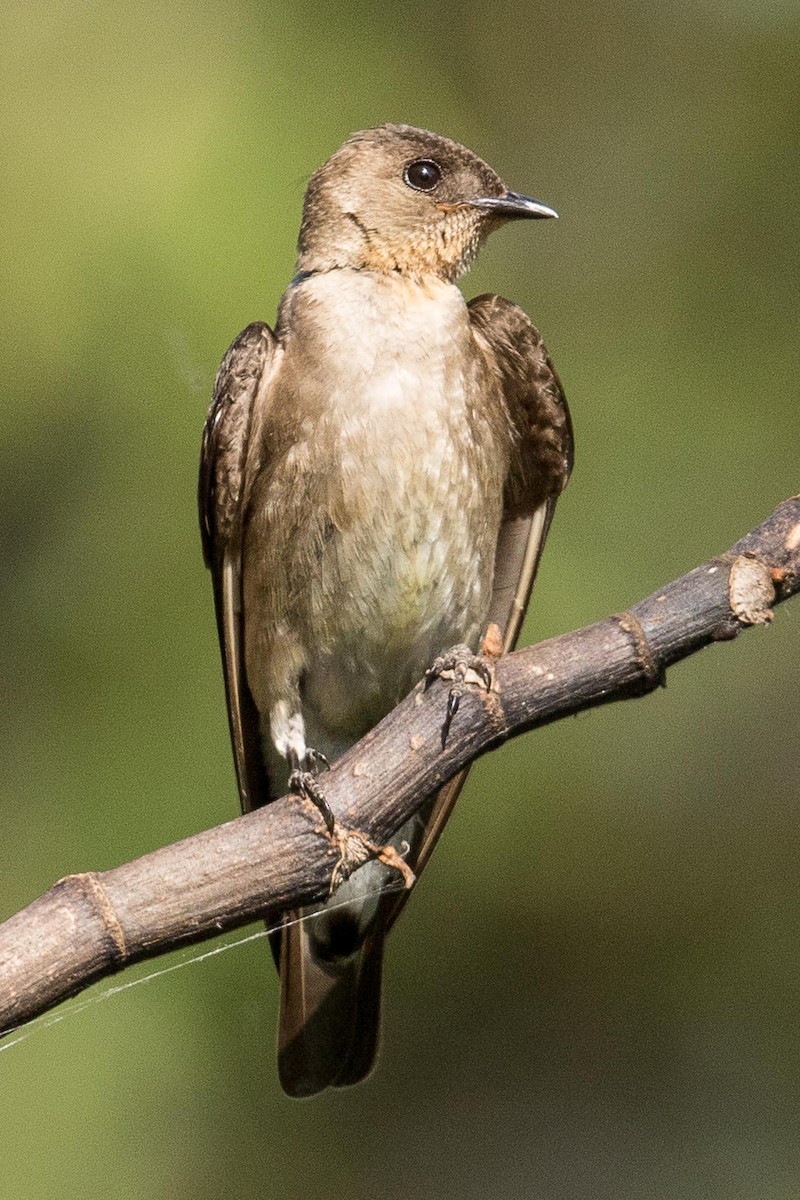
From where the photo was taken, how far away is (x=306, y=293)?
4.15 meters

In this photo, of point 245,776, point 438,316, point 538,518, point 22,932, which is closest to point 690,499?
point 538,518

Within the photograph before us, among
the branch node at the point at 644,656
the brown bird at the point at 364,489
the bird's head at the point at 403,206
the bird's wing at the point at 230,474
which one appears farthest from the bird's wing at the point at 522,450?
the branch node at the point at 644,656

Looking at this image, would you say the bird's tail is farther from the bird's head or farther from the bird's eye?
the bird's eye

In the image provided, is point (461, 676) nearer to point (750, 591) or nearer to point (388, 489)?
point (750, 591)

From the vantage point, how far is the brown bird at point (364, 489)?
391 centimetres

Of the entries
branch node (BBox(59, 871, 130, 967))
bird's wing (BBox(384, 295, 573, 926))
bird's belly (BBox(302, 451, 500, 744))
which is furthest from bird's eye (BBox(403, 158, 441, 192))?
branch node (BBox(59, 871, 130, 967))

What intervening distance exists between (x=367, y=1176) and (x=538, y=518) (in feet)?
6.31

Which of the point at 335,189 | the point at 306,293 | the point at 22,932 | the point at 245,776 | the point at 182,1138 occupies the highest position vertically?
the point at 335,189

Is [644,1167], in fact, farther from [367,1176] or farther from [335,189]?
[335,189]

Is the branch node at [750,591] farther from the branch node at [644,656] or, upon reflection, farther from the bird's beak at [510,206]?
Answer: the bird's beak at [510,206]

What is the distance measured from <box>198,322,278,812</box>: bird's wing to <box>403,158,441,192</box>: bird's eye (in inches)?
22.2

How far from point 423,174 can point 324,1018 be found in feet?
6.74

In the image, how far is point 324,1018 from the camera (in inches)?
167

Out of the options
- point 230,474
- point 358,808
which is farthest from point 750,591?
point 230,474
